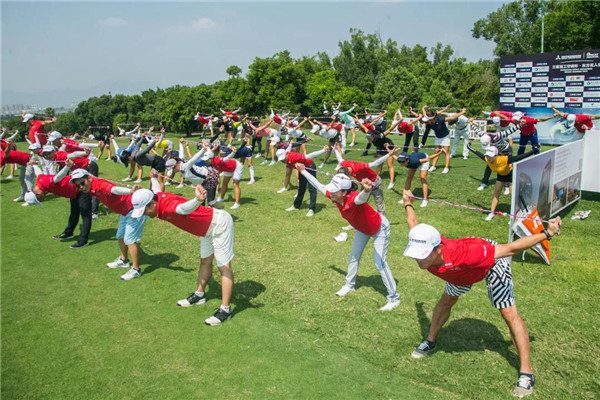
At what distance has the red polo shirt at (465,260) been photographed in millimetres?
4543

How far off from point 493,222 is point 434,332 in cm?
573

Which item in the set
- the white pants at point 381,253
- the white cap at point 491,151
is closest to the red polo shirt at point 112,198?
the white pants at point 381,253

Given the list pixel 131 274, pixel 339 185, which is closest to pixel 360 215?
pixel 339 185

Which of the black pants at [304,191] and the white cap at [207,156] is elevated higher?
the white cap at [207,156]

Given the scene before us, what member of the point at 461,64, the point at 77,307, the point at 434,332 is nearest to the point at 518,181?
the point at 434,332

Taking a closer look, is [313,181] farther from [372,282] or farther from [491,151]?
[491,151]

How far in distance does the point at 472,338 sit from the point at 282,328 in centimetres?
253

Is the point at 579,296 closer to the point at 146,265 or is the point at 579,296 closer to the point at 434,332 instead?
the point at 434,332

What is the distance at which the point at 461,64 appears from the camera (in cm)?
4875

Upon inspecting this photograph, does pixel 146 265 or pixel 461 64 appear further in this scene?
pixel 461 64

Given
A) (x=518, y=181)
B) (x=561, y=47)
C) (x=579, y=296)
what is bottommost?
(x=579, y=296)

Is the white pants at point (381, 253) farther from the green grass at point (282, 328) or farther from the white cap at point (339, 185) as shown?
the white cap at point (339, 185)

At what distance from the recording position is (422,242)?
438cm

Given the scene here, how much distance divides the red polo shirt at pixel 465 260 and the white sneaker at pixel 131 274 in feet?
18.2
